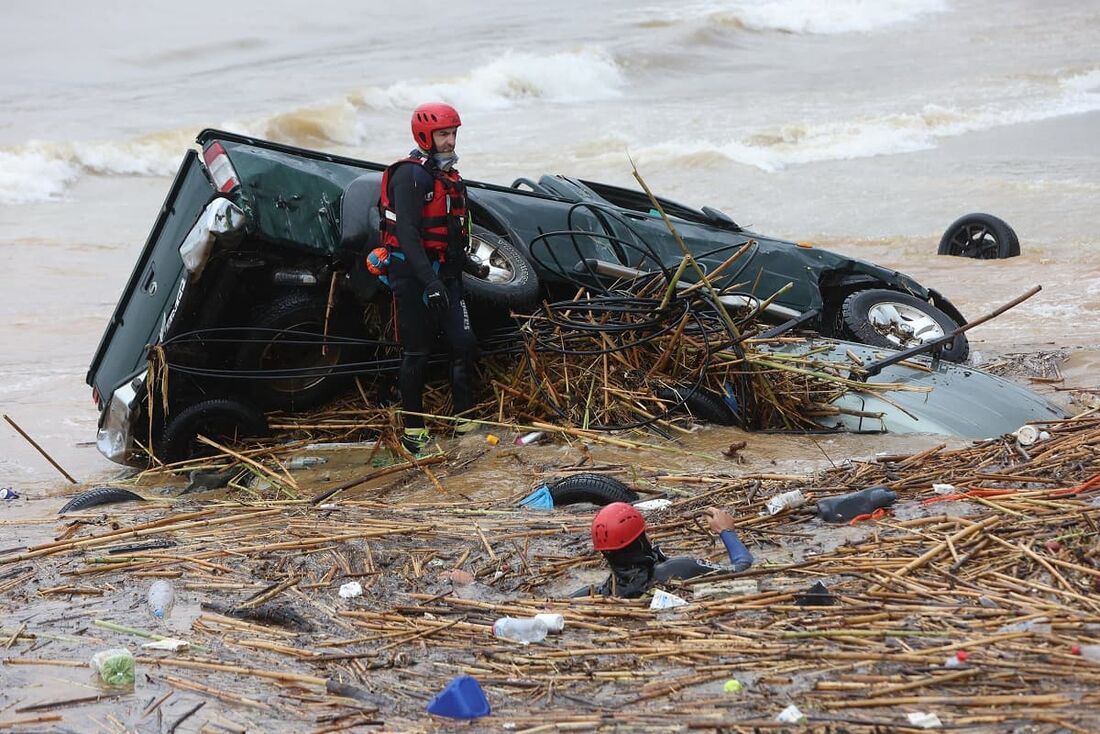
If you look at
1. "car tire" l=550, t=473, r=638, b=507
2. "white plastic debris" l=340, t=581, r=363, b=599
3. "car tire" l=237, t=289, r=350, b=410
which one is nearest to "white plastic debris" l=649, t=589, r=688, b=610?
"white plastic debris" l=340, t=581, r=363, b=599

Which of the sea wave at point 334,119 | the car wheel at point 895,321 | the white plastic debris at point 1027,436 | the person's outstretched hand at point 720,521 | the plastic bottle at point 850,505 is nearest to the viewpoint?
the person's outstretched hand at point 720,521

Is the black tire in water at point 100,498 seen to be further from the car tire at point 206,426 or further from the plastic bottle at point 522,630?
the plastic bottle at point 522,630

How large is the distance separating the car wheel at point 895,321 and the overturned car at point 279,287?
2.27 feet

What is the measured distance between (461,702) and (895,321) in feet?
20.9

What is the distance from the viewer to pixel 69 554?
546cm

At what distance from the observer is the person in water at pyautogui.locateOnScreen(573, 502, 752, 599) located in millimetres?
4449

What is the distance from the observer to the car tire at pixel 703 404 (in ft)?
24.3

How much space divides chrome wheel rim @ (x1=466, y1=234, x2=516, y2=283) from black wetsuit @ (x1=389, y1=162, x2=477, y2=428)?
336 millimetres

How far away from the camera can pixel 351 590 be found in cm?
478

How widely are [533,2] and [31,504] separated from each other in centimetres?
4337

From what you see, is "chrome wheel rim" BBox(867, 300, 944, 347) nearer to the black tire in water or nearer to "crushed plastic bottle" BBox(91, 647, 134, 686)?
the black tire in water

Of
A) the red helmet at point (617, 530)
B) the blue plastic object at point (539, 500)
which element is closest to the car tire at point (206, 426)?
the blue plastic object at point (539, 500)

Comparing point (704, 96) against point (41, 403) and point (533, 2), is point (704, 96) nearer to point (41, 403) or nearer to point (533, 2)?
Answer: point (533, 2)

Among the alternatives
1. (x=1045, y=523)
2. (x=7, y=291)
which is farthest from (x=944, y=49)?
(x=1045, y=523)
